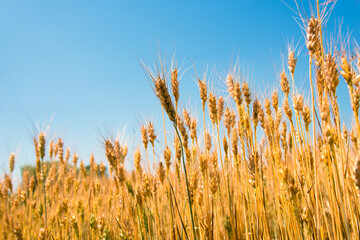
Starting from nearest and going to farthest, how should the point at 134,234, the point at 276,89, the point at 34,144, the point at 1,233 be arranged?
1. the point at 134,234
2. the point at 276,89
3. the point at 34,144
4. the point at 1,233

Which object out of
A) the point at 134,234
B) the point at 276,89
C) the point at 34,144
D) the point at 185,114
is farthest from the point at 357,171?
the point at 34,144

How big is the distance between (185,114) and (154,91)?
0.88 meters

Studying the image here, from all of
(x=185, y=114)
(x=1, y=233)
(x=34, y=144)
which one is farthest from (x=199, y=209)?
(x=1, y=233)

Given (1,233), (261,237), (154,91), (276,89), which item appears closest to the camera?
(154,91)

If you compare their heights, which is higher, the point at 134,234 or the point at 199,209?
the point at 199,209

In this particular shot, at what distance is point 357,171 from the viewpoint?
1123 mm

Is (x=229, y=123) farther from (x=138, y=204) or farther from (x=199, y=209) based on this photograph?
(x=138, y=204)

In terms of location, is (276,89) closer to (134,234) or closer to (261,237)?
(261,237)

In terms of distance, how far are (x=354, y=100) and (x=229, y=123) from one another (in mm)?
1183

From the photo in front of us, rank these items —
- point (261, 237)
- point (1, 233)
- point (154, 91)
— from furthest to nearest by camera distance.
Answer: point (1, 233)
point (261, 237)
point (154, 91)

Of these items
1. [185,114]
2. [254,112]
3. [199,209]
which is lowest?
[199,209]

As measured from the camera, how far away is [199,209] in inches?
75.4

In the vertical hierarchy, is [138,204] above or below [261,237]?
above

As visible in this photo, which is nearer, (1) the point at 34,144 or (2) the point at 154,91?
(2) the point at 154,91
